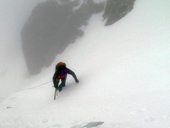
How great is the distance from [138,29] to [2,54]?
31828mm

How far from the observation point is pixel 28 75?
3444 centimetres

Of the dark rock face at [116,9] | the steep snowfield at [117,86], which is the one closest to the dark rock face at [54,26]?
the dark rock face at [116,9]

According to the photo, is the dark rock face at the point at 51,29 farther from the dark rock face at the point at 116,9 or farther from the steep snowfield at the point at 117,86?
the steep snowfield at the point at 117,86

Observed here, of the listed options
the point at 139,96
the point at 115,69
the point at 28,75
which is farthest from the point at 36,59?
the point at 139,96

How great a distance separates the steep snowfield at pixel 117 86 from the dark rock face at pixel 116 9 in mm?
1023

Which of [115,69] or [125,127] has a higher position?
[115,69]

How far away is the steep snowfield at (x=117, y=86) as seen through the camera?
11.9 meters

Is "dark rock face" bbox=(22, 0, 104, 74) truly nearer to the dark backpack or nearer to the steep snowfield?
the steep snowfield

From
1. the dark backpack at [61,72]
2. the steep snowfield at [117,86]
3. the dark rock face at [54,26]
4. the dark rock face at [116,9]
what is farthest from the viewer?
the dark rock face at [54,26]

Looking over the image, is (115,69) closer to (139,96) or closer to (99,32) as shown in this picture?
→ (139,96)

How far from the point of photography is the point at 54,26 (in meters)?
35.7

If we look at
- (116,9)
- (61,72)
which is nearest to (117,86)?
(61,72)

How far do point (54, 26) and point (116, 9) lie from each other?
9499 mm

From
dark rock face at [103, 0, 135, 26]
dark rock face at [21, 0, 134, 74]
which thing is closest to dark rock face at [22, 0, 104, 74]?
dark rock face at [21, 0, 134, 74]
